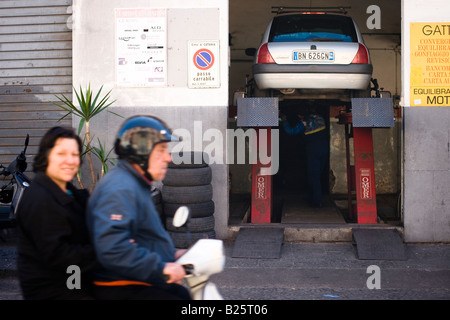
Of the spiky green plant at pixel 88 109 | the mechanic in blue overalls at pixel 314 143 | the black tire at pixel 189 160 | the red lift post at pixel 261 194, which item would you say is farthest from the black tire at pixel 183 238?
the mechanic in blue overalls at pixel 314 143

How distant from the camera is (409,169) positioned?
816 cm

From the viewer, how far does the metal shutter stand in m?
8.88

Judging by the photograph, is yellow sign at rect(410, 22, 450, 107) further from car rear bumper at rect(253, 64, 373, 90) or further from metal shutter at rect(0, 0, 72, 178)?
metal shutter at rect(0, 0, 72, 178)

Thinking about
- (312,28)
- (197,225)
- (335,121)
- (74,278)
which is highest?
(312,28)

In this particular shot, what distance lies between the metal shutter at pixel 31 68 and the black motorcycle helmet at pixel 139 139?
250 inches

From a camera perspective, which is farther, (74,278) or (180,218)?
(180,218)

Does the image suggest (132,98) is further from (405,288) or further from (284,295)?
(405,288)

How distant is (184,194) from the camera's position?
764 centimetres

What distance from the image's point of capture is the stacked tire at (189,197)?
25.0ft

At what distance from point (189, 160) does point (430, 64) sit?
3.79 meters

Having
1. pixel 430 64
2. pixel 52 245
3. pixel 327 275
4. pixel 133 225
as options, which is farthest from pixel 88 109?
pixel 133 225

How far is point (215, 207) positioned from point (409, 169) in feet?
9.55

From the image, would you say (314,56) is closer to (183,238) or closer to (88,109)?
(183,238)
